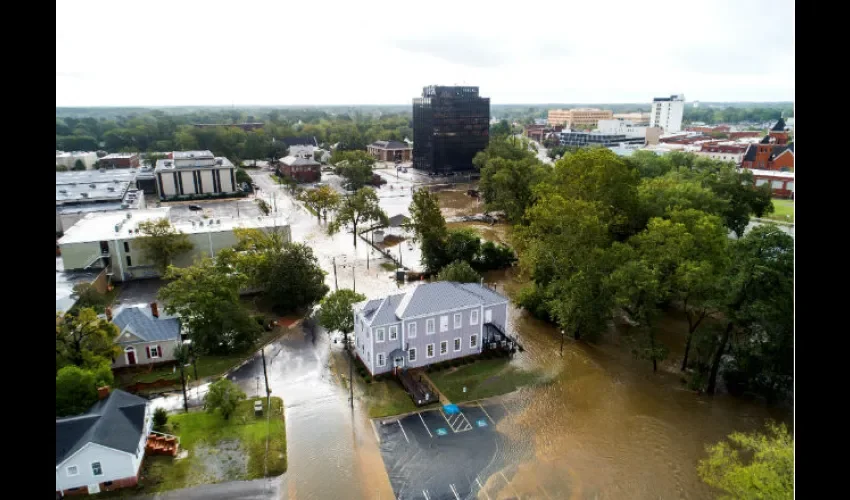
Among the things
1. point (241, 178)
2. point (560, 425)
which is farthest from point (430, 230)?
point (241, 178)

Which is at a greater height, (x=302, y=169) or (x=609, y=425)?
(x=302, y=169)

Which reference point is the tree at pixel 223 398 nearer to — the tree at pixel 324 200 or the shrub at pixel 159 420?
the shrub at pixel 159 420

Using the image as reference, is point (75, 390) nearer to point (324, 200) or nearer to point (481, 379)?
point (481, 379)

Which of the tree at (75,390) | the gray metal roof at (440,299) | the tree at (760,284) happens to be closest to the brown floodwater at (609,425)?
the gray metal roof at (440,299)

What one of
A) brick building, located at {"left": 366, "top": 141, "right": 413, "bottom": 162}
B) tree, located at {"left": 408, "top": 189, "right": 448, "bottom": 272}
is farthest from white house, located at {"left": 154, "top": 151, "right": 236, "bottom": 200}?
brick building, located at {"left": 366, "top": 141, "right": 413, "bottom": 162}
